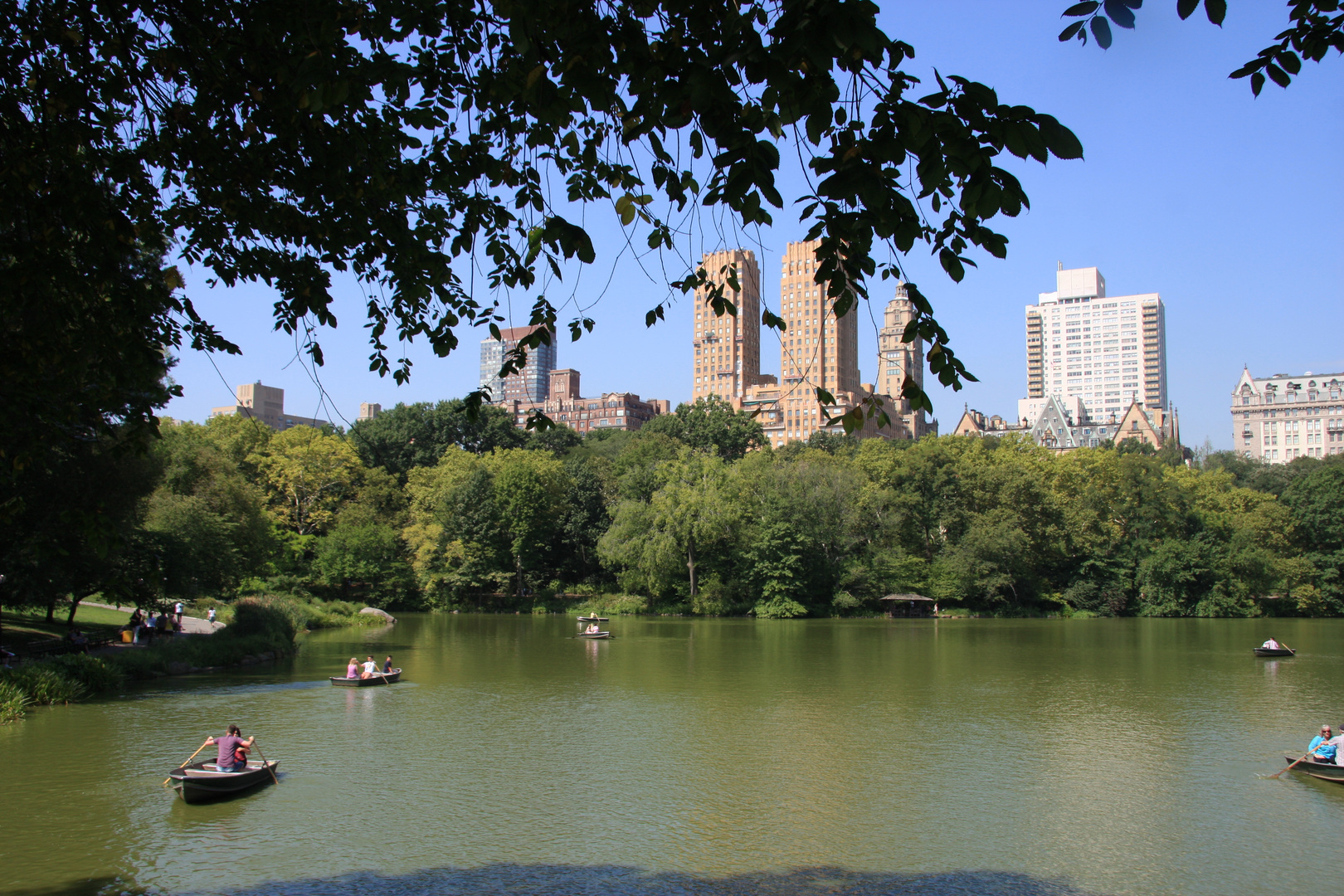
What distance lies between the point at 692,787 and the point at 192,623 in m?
26.1

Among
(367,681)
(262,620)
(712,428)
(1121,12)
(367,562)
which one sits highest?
(712,428)

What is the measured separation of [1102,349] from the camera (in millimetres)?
Result: 193250

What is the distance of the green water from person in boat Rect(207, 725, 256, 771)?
530 millimetres

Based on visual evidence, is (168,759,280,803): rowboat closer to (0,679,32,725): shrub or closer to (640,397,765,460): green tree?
(0,679,32,725): shrub

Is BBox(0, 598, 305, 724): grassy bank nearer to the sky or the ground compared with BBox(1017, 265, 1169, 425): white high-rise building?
nearer to the ground

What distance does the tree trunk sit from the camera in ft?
161

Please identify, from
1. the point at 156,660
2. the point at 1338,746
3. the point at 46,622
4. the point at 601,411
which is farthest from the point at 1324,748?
the point at 601,411

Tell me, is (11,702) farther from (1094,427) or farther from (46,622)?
(1094,427)

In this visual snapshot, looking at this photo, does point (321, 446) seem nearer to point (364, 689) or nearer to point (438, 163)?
point (364, 689)

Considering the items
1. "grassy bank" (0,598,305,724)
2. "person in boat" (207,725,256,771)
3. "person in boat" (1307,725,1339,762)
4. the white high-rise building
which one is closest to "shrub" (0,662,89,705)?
"grassy bank" (0,598,305,724)

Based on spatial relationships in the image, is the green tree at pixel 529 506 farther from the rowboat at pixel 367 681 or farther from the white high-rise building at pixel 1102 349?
the white high-rise building at pixel 1102 349

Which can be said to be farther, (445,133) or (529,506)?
(529,506)

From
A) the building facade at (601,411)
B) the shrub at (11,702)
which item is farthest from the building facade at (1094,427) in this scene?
the shrub at (11,702)

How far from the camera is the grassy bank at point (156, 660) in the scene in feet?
57.6
